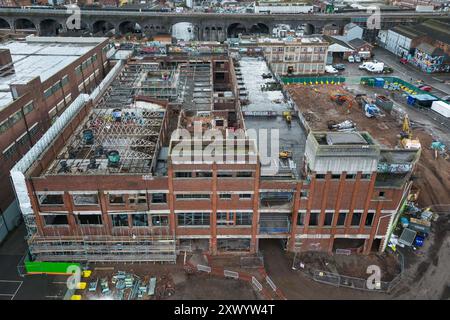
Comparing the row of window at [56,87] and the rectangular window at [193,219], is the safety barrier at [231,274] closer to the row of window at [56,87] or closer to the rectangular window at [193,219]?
the rectangular window at [193,219]

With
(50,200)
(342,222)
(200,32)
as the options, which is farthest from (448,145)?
(200,32)

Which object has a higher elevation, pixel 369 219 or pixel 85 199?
pixel 85 199

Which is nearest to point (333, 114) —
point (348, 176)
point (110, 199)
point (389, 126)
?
point (389, 126)

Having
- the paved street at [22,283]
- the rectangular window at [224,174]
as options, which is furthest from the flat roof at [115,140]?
the paved street at [22,283]

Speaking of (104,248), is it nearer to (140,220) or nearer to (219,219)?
(140,220)

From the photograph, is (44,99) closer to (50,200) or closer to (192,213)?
(50,200)

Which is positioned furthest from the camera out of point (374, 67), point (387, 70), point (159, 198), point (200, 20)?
point (200, 20)
